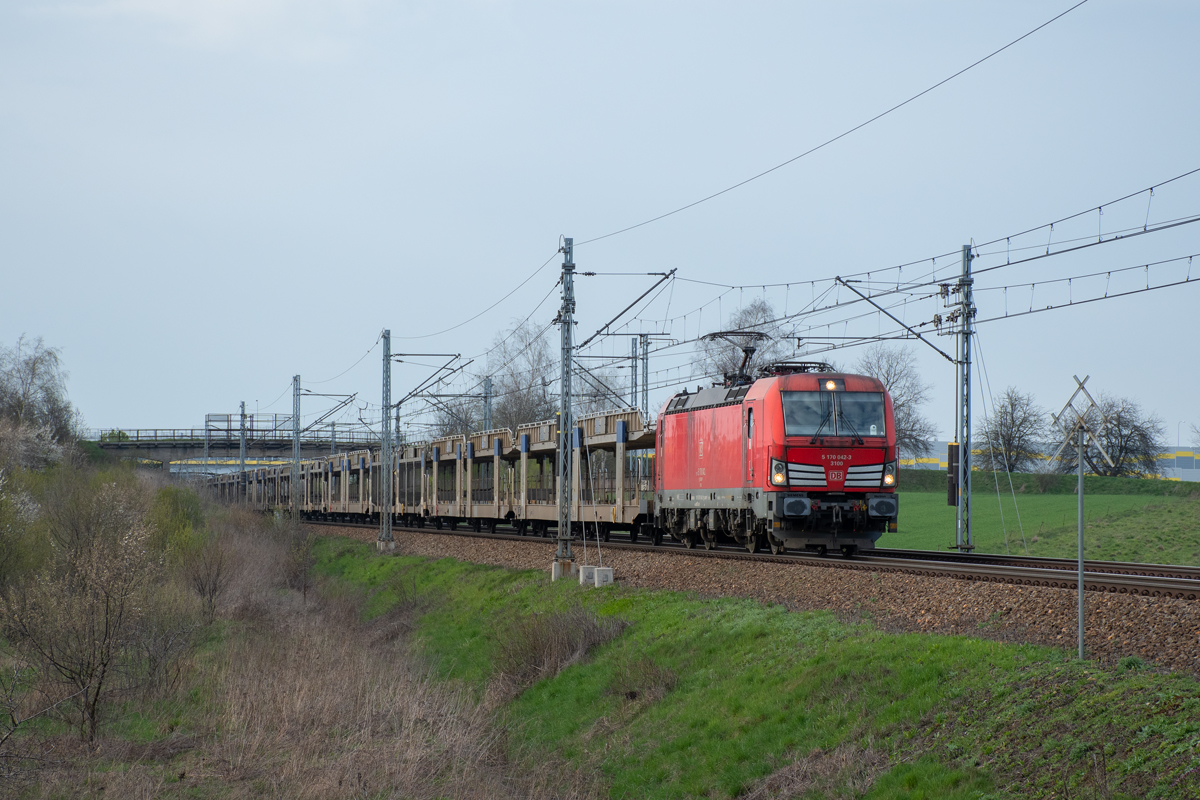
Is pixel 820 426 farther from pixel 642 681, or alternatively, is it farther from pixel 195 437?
pixel 195 437

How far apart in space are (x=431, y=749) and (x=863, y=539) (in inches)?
Answer: 397

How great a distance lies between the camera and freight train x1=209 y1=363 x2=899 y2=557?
19.4 m

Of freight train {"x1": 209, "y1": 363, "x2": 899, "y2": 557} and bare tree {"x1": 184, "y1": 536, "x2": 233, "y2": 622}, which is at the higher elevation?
freight train {"x1": 209, "y1": 363, "x2": 899, "y2": 557}

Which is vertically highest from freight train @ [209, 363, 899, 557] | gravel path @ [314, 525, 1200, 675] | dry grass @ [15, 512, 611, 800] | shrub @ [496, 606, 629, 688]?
freight train @ [209, 363, 899, 557]

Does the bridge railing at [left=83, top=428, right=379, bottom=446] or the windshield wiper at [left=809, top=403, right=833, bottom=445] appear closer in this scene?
the windshield wiper at [left=809, top=403, right=833, bottom=445]

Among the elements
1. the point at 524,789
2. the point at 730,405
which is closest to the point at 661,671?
the point at 524,789

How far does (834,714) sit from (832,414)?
986 cm

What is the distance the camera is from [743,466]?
20609 mm

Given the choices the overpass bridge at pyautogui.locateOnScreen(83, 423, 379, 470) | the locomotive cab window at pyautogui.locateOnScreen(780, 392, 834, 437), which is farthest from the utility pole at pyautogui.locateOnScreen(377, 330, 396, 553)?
the overpass bridge at pyautogui.locateOnScreen(83, 423, 379, 470)

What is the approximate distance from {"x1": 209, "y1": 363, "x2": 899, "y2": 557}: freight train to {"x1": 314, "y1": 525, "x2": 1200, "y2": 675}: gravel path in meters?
1.98

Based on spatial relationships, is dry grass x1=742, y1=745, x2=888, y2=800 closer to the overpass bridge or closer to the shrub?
the shrub

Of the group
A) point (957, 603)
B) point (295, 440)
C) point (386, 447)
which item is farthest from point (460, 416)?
point (957, 603)

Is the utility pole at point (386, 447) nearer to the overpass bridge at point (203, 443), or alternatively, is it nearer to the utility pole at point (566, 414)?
the utility pole at point (566, 414)

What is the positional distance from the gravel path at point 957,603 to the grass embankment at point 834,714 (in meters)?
0.58
